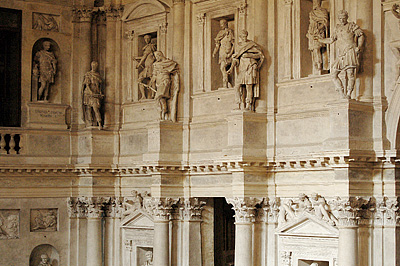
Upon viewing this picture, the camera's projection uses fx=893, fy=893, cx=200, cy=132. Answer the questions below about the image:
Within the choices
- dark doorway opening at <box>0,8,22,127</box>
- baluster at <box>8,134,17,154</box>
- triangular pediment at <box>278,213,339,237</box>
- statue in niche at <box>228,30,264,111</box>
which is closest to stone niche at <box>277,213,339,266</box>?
triangular pediment at <box>278,213,339,237</box>

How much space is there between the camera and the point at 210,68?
24.4 metres

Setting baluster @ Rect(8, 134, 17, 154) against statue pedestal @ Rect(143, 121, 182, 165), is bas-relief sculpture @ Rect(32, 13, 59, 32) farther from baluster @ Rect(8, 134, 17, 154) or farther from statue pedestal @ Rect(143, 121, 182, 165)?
statue pedestal @ Rect(143, 121, 182, 165)

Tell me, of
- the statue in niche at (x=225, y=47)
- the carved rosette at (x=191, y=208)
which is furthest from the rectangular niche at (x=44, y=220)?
the statue in niche at (x=225, y=47)

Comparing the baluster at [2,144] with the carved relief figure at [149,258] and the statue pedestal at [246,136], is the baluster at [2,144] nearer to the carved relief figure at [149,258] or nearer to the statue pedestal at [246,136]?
the carved relief figure at [149,258]

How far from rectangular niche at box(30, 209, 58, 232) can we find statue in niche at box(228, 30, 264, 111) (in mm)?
7768

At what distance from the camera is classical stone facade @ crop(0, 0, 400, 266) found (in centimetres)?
1991

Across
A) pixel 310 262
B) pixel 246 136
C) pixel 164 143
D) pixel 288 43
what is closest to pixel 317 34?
pixel 288 43

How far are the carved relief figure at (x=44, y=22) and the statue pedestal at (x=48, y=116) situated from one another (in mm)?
2336

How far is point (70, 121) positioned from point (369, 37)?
1082 cm

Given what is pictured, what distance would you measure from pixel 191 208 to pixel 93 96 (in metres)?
4.81

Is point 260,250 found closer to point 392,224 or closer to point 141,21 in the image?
point 392,224

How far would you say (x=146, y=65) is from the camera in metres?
26.5

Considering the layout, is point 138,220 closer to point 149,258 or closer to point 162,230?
point 149,258

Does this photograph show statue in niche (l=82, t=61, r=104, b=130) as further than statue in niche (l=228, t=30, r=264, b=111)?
Yes
